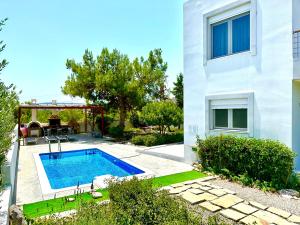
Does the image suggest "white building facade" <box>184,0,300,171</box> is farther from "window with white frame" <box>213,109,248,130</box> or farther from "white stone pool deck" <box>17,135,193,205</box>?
"white stone pool deck" <box>17,135,193,205</box>

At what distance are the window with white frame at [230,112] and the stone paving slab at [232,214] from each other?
5.29 meters

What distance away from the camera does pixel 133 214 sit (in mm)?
6398

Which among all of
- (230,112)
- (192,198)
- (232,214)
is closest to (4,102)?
(192,198)

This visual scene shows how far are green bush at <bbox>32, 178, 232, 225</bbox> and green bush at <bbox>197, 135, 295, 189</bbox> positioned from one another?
5023mm

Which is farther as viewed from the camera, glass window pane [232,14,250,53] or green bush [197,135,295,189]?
glass window pane [232,14,250,53]

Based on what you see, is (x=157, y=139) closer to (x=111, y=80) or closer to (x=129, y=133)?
(x=129, y=133)

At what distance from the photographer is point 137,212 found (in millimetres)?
6371

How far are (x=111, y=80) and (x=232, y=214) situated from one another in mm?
22003

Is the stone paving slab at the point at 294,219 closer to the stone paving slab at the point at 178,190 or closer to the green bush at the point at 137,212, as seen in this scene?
the green bush at the point at 137,212

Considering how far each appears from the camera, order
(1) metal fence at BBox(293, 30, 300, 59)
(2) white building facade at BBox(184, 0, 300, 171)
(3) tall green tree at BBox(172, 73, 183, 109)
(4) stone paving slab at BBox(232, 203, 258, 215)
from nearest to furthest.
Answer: (4) stone paving slab at BBox(232, 203, 258, 215) → (1) metal fence at BBox(293, 30, 300, 59) → (2) white building facade at BBox(184, 0, 300, 171) → (3) tall green tree at BBox(172, 73, 183, 109)

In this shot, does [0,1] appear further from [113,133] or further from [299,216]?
[113,133]

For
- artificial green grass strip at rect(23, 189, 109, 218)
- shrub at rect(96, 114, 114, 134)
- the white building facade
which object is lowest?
artificial green grass strip at rect(23, 189, 109, 218)

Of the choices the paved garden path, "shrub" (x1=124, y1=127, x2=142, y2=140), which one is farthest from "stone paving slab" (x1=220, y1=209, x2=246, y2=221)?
"shrub" (x1=124, y1=127, x2=142, y2=140)

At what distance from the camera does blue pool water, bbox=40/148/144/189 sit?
44.3ft
